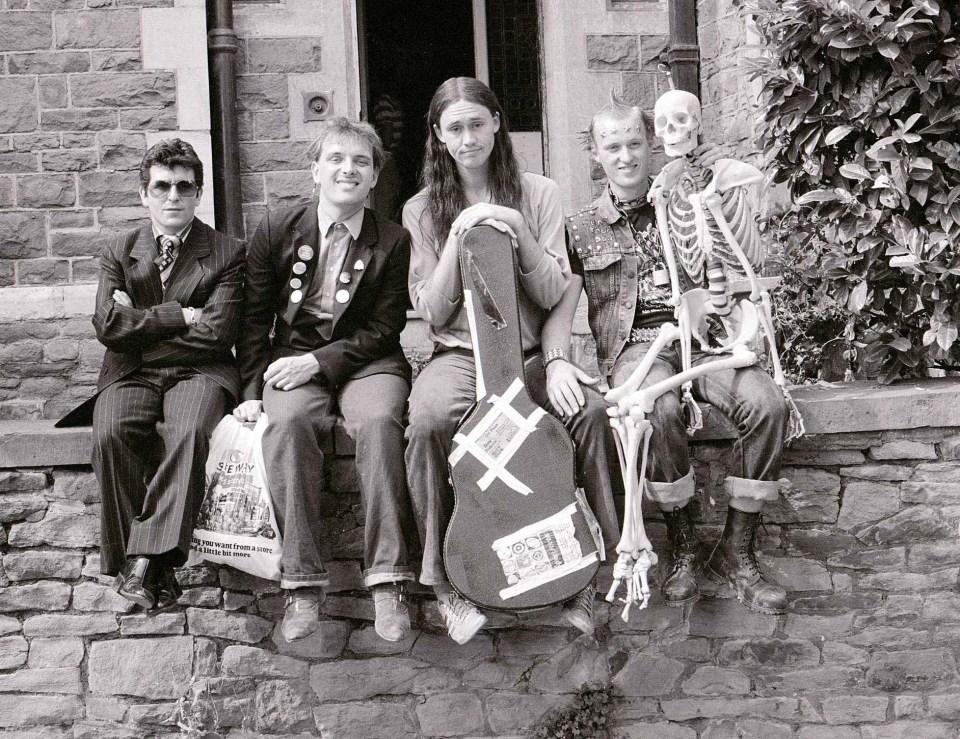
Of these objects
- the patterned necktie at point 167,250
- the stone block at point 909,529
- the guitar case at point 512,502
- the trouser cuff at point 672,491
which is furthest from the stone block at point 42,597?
the stone block at point 909,529

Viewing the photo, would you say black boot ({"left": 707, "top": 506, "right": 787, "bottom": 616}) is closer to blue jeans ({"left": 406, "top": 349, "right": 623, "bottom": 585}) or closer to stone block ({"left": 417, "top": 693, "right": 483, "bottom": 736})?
blue jeans ({"left": 406, "top": 349, "right": 623, "bottom": 585})

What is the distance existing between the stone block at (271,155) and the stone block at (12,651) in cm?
284

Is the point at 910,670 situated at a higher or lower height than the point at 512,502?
lower

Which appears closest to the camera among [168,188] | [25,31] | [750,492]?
[750,492]

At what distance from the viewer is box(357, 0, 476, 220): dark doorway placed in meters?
6.31

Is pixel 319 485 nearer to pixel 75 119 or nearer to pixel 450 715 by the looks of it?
pixel 450 715

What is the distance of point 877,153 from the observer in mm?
3914

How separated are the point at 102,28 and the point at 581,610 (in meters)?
3.93

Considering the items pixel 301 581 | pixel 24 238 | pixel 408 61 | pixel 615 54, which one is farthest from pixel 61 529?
pixel 615 54

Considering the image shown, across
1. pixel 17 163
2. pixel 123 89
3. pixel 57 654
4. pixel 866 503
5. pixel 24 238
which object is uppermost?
pixel 123 89

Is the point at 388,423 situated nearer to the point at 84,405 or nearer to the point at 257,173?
the point at 84,405

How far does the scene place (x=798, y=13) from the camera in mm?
3951

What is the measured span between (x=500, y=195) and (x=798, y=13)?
1.30 meters

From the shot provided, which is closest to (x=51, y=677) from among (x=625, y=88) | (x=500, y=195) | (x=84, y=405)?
(x=84, y=405)
